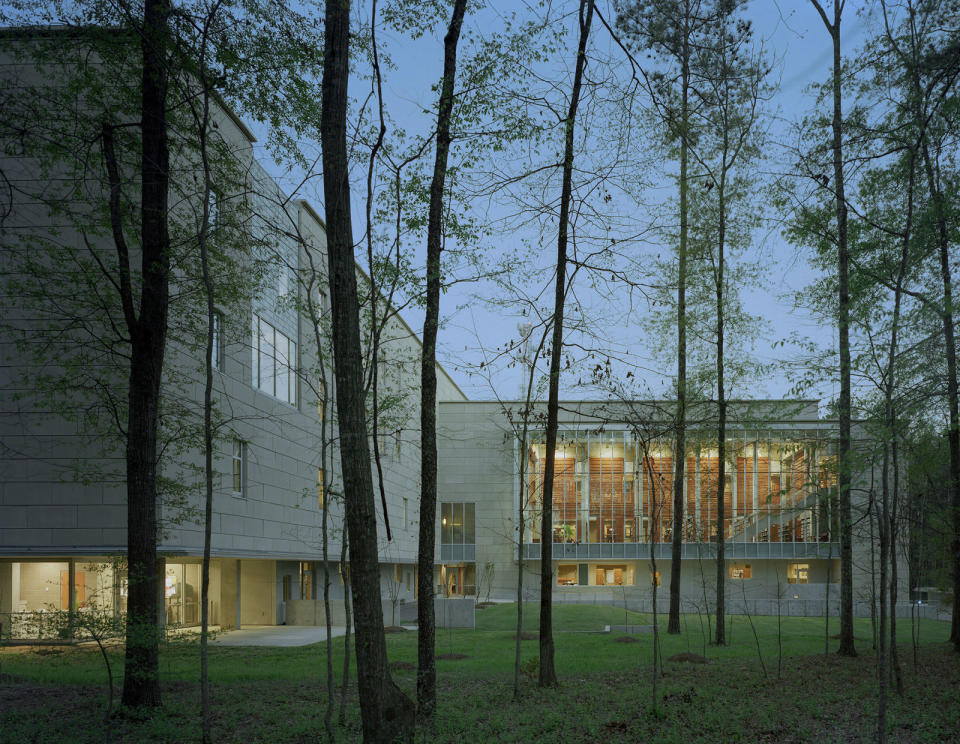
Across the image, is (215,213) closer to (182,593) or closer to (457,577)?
(182,593)

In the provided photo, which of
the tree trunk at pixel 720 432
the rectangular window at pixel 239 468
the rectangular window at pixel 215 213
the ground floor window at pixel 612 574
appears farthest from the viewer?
the ground floor window at pixel 612 574

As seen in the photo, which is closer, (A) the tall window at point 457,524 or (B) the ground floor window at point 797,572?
(B) the ground floor window at point 797,572

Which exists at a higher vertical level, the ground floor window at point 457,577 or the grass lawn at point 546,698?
the grass lawn at point 546,698

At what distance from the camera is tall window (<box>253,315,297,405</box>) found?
25906 mm

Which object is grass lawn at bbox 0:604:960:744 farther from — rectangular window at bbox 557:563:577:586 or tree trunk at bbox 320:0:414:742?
rectangular window at bbox 557:563:577:586

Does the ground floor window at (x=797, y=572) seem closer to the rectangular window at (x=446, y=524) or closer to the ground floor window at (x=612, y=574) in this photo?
the ground floor window at (x=612, y=574)

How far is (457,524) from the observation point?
55.2 meters

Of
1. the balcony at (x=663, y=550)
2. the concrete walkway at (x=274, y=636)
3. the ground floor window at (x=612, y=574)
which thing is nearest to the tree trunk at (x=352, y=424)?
the concrete walkway at (x=274, y=636)

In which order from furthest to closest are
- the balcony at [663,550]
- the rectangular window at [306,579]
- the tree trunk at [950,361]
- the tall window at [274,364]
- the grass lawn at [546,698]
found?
the balcony at [663,550]
the rectangular window at [306,579]
the tall window at [274,364]
the tree trunk at [950,361]
the grass lawn at [546,698]

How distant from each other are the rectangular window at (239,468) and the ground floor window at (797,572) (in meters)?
38.7

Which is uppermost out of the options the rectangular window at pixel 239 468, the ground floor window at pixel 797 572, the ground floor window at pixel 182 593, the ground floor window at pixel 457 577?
the rectangular window at pixel 239 468

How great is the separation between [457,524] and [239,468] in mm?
32163

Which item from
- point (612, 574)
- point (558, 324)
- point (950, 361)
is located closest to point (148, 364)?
point (558, 324)

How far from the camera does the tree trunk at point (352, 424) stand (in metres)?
8.94
